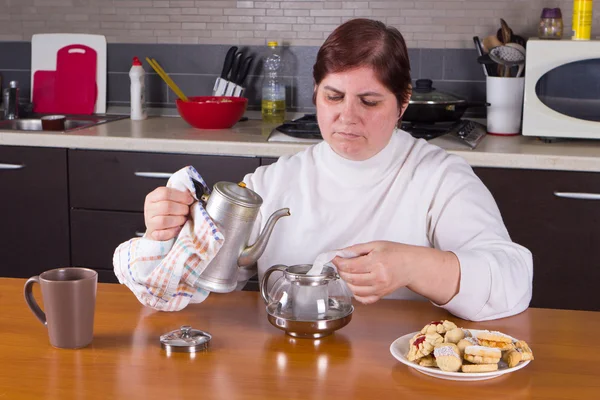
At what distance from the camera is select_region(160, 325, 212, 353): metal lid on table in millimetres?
1435

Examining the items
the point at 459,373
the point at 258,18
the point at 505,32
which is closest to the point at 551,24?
the point at 505,32

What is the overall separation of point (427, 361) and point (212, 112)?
200 cm

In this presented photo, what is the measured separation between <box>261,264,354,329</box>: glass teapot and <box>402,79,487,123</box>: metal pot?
168cm

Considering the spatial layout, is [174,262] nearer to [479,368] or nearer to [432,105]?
[479,368]

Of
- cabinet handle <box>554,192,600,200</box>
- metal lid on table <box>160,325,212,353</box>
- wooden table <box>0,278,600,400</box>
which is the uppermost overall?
cabinet handle <box>554,192,600,200</box>

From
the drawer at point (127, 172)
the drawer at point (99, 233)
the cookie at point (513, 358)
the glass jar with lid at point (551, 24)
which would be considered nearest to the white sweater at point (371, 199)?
the cookie at point (513, 358)

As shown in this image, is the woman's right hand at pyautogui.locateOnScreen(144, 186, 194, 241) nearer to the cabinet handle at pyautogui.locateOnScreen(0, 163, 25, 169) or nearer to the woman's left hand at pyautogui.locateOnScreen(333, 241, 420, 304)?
the woman's left hand at pyautogui.locateOnScreen(333, 241, 420, 304)

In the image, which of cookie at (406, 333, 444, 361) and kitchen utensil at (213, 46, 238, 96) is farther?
kitchen utensil at (213, 46, 238, 96)

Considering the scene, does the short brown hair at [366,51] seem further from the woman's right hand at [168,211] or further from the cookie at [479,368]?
the cookie at [479,368]

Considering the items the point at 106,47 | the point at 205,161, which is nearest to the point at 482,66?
the point at 205,161

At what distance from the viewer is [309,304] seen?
148 centimetres

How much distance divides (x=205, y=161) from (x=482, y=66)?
1173 mm

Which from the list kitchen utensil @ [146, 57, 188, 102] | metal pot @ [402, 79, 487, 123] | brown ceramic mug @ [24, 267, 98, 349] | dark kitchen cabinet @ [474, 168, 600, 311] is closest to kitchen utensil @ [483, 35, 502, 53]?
metal pot @ [402, 79, 487, 123]

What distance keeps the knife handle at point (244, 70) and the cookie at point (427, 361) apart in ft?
7.80
